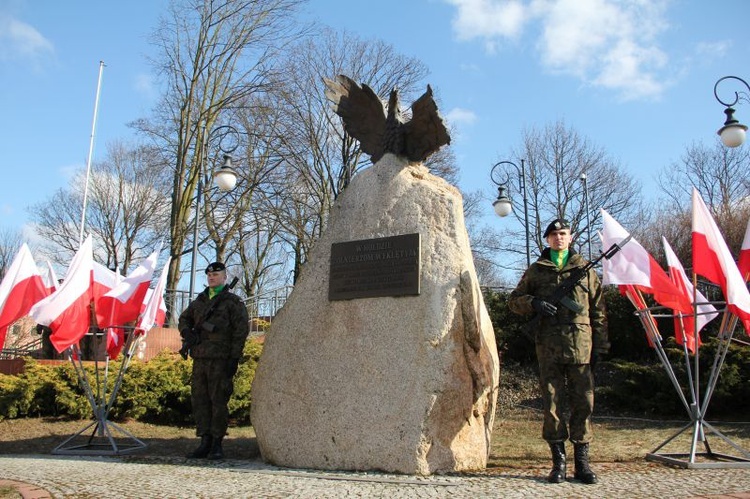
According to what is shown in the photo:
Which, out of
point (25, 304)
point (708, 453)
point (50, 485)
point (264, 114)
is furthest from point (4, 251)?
point (708, 453)

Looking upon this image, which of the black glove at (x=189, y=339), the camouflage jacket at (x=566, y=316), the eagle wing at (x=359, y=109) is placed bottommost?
the black glove at (x=189, y=339)

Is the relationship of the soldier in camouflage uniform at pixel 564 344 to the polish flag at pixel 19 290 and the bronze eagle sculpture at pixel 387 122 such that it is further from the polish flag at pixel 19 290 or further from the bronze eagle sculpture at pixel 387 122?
the polish flag at pixel 19 290

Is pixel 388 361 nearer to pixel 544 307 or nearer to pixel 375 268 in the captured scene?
pixel 375 268

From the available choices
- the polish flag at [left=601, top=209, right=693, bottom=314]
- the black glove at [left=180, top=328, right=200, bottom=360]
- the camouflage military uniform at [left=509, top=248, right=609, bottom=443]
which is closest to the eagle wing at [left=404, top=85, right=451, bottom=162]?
the camouflage military uniform at [left=509, top=248, right=609, bottom=443]

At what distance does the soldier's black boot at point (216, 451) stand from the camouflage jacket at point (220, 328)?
0.81 metres

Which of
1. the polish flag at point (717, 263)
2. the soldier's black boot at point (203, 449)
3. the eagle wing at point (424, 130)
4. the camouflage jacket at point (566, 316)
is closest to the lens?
the camouflage jacket at point (566, 316)

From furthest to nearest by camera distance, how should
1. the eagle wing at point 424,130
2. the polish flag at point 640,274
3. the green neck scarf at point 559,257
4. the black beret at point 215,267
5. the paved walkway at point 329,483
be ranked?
1. the black beret at point 215,267
2. the eagle wing at point 424,130
3. the polish flag at point 640,274
4. the green neck scarf at point 559,257
5. the paved walkway at point 329,483

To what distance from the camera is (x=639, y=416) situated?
8.93m

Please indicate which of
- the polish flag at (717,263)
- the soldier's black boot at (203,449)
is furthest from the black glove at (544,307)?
the soldier's black boot at (203,449)

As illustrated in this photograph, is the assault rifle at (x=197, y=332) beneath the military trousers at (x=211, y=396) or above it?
above

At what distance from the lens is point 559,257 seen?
16.3ft

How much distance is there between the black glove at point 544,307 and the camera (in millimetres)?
4551

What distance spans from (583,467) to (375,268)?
234cm

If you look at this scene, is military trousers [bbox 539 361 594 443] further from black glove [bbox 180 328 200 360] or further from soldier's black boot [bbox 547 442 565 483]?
black glove [bbox 180 328 200 360]
